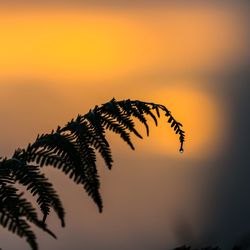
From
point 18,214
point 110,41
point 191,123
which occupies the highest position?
point 110,41

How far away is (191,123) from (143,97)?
7.0 inches

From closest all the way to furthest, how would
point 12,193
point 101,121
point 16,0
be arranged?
point 12,193, point 101,121, point 16,0

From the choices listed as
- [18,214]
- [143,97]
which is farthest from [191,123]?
[18,214]

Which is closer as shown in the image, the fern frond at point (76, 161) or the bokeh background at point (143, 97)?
the fern frond at point (76, 161)

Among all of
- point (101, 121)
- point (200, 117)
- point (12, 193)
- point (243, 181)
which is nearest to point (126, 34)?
point (200, 117)

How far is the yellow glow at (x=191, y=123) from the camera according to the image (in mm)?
1515

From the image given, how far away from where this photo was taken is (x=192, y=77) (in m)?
1.52

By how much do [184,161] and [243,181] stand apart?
0.23 meters

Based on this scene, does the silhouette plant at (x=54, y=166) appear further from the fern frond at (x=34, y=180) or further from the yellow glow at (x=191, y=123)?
the yellow glow at (x=191, y=123)

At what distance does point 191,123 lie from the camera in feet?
5.01

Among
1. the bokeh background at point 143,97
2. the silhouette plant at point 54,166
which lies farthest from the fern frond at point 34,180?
the bokeh background at point 143,97

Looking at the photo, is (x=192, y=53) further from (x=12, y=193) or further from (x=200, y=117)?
(x=12, y=193)

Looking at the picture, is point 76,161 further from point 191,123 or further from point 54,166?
point 191,123

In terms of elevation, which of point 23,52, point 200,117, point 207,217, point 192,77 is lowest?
point 207,217
